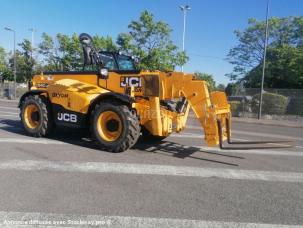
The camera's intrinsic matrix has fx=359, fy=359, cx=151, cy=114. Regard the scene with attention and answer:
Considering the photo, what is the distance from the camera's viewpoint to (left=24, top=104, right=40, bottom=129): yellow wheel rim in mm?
9953

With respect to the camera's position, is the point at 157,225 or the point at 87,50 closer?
the point at 157,225

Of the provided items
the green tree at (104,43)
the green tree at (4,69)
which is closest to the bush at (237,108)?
the green tree at (104,43)

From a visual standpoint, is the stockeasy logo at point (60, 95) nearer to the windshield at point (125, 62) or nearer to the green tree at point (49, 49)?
the windshield at point (125, 62)

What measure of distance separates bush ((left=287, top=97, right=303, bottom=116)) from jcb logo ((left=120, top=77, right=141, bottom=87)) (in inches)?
751

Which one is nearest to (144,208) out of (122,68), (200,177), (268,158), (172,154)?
(200,177)

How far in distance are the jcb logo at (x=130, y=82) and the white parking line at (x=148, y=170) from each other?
2.32 m

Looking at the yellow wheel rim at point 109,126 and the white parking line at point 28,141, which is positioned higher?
the yellow wheel rim at point 109,126

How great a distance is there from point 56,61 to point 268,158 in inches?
1601

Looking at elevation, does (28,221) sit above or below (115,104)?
below

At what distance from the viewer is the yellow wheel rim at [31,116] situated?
32.7ft

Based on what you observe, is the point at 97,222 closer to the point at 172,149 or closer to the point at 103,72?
the point at 172,149

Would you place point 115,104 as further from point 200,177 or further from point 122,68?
point 200,177

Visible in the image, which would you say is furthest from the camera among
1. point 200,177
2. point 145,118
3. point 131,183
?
point 145,118

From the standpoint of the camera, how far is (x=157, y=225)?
13.6 ft
